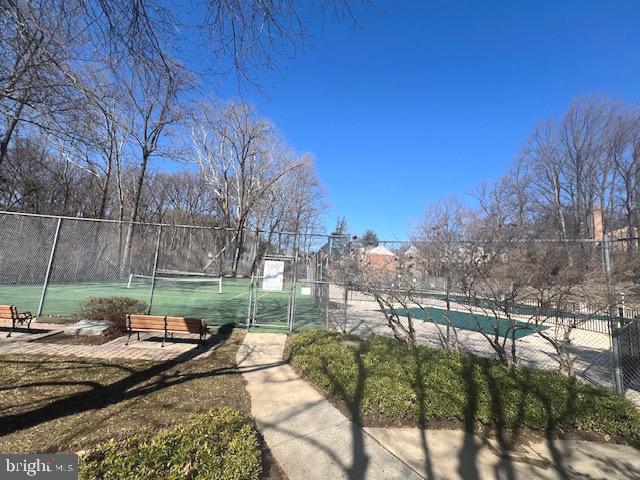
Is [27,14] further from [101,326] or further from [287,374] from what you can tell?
[101,326]

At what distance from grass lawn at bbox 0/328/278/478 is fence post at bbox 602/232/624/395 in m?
5.57

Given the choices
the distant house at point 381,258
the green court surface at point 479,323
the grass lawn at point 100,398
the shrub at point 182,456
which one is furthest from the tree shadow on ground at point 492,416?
the distant house at point 381,258

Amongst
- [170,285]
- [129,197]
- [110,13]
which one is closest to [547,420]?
[110,13]

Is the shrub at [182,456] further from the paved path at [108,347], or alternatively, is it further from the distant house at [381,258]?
the distant house at [381,258]

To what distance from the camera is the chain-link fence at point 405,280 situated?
516 cm

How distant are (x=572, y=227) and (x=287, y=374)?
3558 centimetres

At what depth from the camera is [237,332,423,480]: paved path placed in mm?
2932

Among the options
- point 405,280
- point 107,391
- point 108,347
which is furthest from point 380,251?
point 108,347

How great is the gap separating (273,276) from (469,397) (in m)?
6.15

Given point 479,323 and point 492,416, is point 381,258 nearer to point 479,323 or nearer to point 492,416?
point 479,323

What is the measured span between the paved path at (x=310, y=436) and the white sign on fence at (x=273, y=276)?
3757 millimetres

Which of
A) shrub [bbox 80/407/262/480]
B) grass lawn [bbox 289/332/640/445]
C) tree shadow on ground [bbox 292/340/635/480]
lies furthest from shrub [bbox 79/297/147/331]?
shrub [bbox 80/407/262/480]

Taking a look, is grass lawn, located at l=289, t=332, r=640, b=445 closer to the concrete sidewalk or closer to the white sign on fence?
the concrete sidewalk

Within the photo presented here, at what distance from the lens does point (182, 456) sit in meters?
2.48
